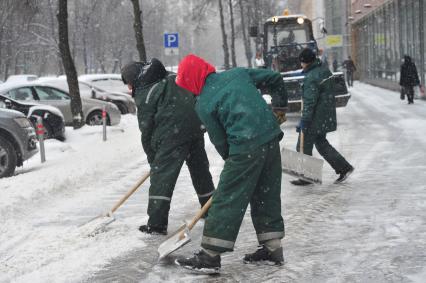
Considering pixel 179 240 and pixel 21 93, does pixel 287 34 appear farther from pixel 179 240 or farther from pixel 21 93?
pixel 179 240

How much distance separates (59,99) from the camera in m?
18.8

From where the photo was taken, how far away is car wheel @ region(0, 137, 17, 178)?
10898 mm

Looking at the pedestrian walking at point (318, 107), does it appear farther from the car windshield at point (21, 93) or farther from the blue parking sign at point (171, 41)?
the blue parking sign at point (171, 41)

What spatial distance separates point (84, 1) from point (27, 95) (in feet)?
108

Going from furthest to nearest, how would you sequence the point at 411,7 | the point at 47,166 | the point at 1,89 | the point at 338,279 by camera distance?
the point at 411,7
the point at 1,89
the point at 47,166
the point at 338,279

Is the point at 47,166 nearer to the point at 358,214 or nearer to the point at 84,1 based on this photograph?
the point at 358,214

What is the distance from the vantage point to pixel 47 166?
39.3ft

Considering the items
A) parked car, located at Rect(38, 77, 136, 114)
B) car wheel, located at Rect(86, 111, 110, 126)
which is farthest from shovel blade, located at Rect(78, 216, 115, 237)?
parked car, located at Rect(38, 77, 136, 114)

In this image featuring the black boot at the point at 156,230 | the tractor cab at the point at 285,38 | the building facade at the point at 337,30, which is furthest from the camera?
the building facade at the point at 337,30

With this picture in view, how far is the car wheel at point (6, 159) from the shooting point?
10.9 meters

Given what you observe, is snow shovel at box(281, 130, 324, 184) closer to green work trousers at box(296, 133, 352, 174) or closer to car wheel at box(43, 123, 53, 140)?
green work trousers at box(296, 133, 352, 174)

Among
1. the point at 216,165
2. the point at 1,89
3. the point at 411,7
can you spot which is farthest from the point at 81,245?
the point at 411,7

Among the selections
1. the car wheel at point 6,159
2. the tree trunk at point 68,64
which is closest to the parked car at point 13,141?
the car wheel at point 6,159

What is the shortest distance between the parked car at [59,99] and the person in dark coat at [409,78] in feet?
30.9
